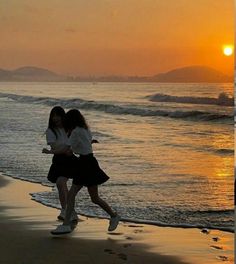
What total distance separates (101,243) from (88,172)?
757 mm

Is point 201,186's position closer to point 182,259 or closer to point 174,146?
point 182,259

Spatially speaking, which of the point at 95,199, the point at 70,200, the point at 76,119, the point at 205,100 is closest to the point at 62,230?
the point at 70,200

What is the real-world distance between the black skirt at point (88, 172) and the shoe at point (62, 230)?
0.47m

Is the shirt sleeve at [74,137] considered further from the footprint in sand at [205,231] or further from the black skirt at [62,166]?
the footprint in sand at [205,231]

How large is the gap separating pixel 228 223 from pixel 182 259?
183 cm

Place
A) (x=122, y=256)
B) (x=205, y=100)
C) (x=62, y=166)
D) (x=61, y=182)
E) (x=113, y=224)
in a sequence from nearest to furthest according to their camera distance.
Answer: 1. (x=122, y=256)
2. (x=113, y=224)
3. (x=62, y=166)
4. (x=61, y=182)
5. (x=205, y=100)

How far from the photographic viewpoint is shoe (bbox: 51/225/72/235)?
213 inches

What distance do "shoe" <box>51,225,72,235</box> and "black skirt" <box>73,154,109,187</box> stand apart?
47 centimetres

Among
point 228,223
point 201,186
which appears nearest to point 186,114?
point 201,186

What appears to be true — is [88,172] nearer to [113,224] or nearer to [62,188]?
[113,224]

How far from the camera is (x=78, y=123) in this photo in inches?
215

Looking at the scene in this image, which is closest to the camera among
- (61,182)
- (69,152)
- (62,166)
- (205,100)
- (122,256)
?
(122,256)

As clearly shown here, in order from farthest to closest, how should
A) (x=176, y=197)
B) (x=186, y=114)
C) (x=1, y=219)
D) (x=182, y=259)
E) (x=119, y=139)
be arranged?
1. (x=186, y=114)
2. (x=119, y=139)
3. (x=176, y=197)
4. (x=1, y=219)
5. (x=182, y=259)

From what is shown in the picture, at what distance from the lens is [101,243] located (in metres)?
5.11
